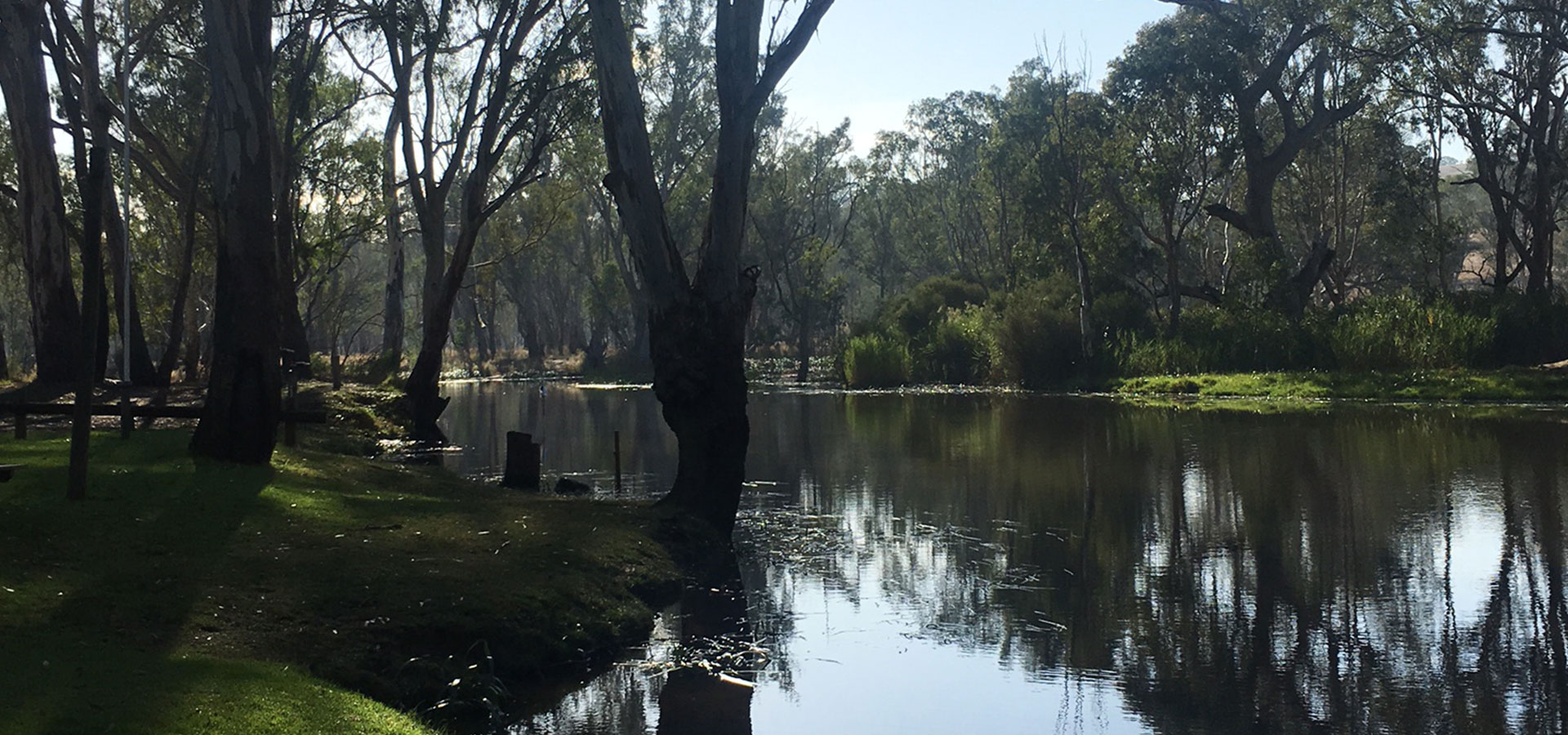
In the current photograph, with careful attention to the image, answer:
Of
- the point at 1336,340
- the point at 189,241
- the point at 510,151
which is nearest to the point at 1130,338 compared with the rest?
the point at 1336,340

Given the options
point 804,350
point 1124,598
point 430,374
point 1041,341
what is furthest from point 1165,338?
point 1124,598

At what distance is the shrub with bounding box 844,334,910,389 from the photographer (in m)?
53.8

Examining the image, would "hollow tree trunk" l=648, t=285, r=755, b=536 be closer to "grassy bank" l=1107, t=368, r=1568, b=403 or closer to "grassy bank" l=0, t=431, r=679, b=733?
"grassy bank" l=0, t=431, r=679, b=733

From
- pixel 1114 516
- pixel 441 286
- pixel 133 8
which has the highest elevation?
pixel 133 8

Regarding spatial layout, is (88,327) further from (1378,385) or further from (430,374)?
(1378,385)

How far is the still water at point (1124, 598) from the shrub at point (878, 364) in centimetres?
2994

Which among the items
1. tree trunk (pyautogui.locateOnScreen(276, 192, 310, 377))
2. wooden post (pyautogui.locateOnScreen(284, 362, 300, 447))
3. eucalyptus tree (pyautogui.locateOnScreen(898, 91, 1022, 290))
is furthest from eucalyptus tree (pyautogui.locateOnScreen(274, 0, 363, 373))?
eucalyptus tree (pyautogui.locateOnScreen(898, 91, 1022, 290))

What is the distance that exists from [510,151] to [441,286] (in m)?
39.2

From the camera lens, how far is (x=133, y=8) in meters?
37.1

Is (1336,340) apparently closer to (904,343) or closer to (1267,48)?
(1267,48)

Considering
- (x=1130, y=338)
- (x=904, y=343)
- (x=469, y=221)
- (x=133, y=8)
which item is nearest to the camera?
(x=469, y=221)

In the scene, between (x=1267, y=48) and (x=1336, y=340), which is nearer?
(x=1336, y=340)

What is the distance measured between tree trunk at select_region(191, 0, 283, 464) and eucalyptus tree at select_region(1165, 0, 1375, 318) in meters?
34.7

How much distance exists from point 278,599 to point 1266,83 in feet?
138
